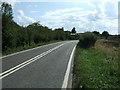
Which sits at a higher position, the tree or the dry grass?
the tree

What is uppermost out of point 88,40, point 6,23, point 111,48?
point 6,23

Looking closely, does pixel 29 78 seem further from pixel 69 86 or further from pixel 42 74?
pixel 69 86

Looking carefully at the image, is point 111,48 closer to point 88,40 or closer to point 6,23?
point 88,40

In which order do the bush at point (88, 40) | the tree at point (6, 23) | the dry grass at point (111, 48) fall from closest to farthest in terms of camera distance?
the dry grass at point (111, 48) < the tree at point (6, 23) < the bush at point (88, 40)

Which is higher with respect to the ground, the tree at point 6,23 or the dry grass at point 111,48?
the tree at point 6,23

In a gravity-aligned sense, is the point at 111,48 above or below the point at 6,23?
below

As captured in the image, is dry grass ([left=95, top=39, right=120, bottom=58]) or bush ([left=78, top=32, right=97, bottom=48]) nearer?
dry grass ([left=95, top=39, right=120, bottom=58])

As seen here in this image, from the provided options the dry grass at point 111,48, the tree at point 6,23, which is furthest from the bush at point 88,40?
the tree at point 6,23

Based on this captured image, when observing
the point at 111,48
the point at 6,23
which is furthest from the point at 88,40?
the point at 6,23

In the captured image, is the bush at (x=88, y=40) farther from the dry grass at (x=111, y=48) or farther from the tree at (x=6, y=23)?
the tree at (x=6, y=23)

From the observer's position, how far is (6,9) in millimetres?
25969

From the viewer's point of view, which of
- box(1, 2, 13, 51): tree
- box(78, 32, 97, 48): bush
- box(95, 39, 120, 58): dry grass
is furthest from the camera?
box(78, 32, 97, 48): bush

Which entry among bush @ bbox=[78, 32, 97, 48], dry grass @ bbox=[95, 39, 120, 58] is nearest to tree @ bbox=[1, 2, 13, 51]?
dry grass @ bbox=[95, 39, 120, 58]

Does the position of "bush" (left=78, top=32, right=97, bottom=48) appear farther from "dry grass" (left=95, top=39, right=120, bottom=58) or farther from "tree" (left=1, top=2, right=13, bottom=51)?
"tree" (left=1, top=2, right=13, bottom=51)
